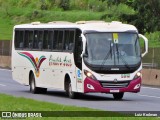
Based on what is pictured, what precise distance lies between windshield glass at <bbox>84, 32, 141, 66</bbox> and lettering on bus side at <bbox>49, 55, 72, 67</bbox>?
1485 mm

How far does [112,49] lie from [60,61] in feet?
9.64

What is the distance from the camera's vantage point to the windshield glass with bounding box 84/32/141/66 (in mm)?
27812

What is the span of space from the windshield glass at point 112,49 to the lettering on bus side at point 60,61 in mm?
1485

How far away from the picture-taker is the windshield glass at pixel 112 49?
2781cm

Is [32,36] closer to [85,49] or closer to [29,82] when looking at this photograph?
[29,82]

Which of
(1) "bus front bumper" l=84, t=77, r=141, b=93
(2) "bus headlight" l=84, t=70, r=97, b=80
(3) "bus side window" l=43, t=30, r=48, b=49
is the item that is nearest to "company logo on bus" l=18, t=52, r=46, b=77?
(3) "bus side window" l=43, t=30, r=48, b=49

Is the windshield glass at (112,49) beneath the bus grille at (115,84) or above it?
above

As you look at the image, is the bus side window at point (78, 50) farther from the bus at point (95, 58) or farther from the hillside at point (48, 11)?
the hillside at point (48, 11)

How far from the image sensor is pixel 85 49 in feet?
91.2

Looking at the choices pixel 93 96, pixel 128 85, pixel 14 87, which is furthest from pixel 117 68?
pixel 14 87

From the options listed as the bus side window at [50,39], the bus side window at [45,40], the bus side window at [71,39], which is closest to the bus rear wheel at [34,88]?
the bus side window at [45,40]

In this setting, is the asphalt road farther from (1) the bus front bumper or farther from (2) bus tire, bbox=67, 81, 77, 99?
(1) the bus front bumper

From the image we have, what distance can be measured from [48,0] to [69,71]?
6602cm

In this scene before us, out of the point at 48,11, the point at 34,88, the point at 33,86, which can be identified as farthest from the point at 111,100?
the point at 48,11
